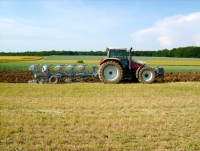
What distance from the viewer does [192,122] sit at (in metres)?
6.35

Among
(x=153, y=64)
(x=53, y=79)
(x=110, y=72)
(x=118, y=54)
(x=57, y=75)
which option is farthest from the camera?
(x=153, y=64)

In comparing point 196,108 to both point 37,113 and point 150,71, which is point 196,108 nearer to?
point 37,113

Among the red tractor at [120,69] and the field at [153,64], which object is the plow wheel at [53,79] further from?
the field at [153,64]

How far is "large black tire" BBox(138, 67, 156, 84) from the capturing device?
14127mm

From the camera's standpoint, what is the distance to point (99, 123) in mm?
6191

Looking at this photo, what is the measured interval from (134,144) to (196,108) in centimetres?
409

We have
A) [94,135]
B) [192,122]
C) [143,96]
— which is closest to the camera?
[94,135]

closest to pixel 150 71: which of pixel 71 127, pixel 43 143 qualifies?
pixel 71 127

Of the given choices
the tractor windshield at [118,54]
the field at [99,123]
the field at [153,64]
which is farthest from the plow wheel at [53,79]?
A: the field at [153,64]

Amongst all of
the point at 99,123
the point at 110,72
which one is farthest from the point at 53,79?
the point at 99,123

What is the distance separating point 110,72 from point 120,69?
2.17ft

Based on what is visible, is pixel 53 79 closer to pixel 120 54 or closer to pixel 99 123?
pixel 120 54

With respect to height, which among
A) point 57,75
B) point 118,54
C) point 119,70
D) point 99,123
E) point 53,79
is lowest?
point 99,123

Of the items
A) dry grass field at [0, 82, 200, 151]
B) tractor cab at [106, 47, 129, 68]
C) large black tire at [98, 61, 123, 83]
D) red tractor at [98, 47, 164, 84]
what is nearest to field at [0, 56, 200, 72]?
red tractor at [98, 47, 164, 84]
